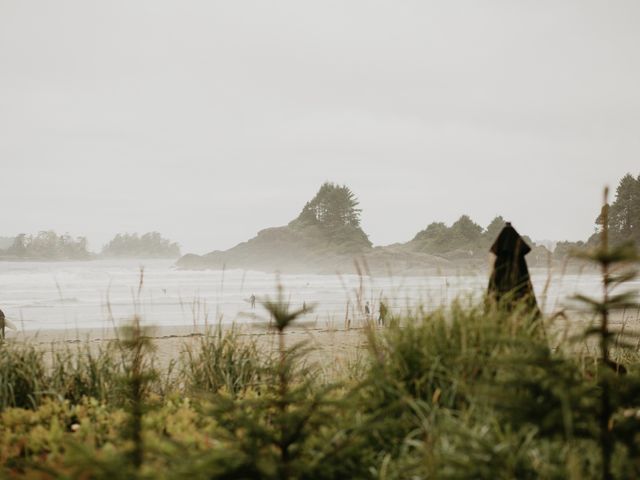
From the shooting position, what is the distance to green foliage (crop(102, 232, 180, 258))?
406 feet

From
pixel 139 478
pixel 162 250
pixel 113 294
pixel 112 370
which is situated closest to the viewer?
pixel 139 478

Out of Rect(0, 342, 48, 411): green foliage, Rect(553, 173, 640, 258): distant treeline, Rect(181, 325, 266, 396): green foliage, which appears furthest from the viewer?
Rect(553, 173, 640, 258): distant treeline

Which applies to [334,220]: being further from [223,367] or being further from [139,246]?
[223,367]

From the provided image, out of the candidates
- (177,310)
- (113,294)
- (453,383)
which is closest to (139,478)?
(453,383)

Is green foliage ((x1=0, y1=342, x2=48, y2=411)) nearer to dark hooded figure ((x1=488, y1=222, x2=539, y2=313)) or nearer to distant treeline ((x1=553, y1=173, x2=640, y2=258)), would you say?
dark hooded figure ((x1=488, y1=222, x2=539, y2=313))

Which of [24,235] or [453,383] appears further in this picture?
[24,235]

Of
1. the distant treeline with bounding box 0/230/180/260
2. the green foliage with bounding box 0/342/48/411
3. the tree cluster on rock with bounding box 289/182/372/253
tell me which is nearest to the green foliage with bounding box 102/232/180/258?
the distant treeline with bounding box 0/230/180/260

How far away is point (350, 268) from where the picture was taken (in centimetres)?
9656

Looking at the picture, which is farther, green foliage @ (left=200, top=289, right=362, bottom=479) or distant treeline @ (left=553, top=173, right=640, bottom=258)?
distant treeline @ (left=553, top=173, right=640, bottom=258)

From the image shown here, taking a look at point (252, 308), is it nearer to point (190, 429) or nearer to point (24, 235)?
point (190, 429)

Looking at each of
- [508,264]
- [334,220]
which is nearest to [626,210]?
[334,220]

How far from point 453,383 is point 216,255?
112695mm

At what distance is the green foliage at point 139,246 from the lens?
12369 cm

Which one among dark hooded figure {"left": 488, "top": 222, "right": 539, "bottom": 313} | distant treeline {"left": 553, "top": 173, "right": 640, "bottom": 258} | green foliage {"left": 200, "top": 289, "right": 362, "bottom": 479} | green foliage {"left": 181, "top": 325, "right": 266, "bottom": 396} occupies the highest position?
distant treeline {"left": 553, "top": 173, "right": 640, "bottom": 258}
